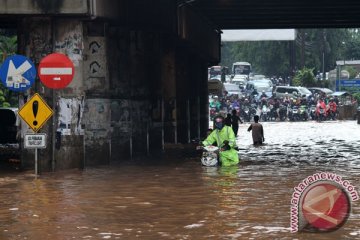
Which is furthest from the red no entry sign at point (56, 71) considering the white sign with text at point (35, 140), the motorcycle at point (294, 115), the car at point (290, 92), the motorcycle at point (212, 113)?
the car at point (290, 92)

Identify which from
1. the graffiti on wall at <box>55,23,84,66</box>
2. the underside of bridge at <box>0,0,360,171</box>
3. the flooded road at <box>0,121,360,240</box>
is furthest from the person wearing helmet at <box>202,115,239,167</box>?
the graffiti on wall at <box>55,23,84,66</box>

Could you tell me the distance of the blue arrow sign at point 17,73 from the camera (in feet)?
54.2

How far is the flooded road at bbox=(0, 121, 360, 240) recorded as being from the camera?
33.1ft

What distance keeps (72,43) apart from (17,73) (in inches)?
107

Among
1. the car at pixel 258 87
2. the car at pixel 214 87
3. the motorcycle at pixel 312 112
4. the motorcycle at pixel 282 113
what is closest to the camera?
the car at pixel 214 87

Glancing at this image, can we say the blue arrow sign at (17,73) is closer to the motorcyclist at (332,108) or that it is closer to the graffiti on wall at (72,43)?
the graffiti on wall at (72,43)

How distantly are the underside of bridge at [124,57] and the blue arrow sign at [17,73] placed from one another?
206 centimetres

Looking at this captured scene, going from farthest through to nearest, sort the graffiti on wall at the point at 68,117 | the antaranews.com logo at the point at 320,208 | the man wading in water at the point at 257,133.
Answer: the man wading in water at the point at 257,133, the graffiti on wall at the point at 68,117, the antaranews.com logo at the point at 320,208

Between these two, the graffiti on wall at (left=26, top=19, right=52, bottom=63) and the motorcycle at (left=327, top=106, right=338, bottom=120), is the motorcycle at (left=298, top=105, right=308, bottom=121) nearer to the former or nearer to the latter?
the motorcycle at (left=327, top=106, right=338, bottom=120)

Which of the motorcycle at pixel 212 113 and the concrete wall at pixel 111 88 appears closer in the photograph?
the concrete wall at pixel 111 88

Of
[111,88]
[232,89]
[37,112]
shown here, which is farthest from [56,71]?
[232,89]

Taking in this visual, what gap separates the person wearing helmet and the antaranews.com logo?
769 centimetres

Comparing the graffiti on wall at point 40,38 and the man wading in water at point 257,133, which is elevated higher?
the graffiti on wall at point 40,38

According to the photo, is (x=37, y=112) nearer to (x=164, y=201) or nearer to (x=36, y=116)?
(x=36, y=116)
